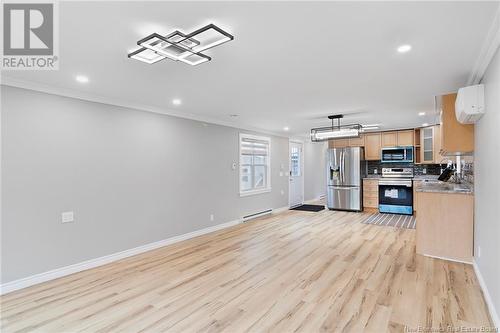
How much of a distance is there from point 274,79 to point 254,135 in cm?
365

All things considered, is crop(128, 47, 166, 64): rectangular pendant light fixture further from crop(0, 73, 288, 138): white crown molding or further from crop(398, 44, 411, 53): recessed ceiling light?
crop(398, 44, 411, 53): recessed ceiling light

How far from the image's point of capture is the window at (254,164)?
651 centimetres

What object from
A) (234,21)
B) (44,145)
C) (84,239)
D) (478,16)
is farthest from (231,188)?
(478,16)

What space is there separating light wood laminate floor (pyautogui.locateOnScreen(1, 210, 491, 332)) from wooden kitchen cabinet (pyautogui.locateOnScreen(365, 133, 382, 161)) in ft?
12.6

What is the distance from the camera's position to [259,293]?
9.24 ft

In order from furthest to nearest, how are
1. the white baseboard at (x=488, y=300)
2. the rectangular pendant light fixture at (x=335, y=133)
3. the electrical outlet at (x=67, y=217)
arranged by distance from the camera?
the rectangular pendant light fixture at (x=335, y=133), the electrical outlet at (x=67, y=217), the white baseboard at (x=488, y=300)

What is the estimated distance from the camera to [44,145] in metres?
3.22

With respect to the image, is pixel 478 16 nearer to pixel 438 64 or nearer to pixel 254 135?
pixel 438 64

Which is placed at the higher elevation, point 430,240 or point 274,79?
point 274,79

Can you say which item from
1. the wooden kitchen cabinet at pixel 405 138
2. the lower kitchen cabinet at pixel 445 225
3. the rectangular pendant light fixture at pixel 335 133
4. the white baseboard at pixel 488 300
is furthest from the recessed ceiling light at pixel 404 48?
the wooden kitchen cabinet at pixel 405 138

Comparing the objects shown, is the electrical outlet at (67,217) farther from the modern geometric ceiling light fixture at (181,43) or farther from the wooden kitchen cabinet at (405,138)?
the wooden kitchen cabinet at (405,138)

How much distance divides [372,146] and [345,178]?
1.24 m

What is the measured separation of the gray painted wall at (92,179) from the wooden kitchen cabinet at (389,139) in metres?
4.98

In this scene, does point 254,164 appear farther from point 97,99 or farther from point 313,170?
point 97,99
